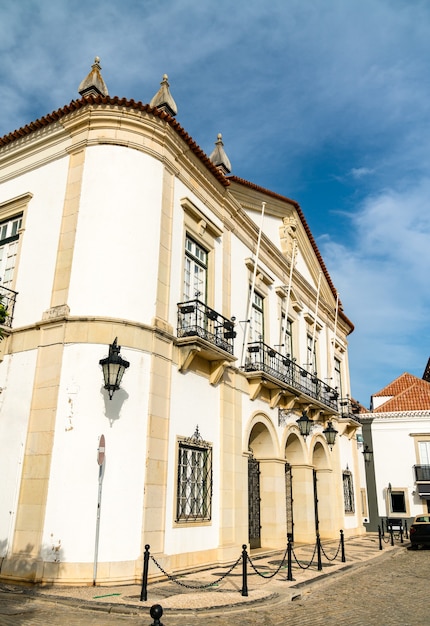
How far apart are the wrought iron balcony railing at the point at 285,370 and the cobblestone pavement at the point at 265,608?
596cm

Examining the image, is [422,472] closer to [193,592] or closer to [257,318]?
[257,318]

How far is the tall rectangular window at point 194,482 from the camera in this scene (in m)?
11.1

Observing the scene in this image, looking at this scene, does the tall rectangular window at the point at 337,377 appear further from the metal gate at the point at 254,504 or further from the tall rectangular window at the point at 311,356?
the metal gate at the point at 254,504

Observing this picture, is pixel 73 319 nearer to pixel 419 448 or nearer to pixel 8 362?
pixel 8 362

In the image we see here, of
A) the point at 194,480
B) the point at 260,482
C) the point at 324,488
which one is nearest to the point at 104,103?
the point at 194,480

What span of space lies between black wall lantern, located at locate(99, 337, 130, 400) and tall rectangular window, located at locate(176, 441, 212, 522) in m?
2.35

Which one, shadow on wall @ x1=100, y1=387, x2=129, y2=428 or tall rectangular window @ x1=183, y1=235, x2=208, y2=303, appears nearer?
shadow on wall @ x1=100, y1=387, x2=129, y2=428

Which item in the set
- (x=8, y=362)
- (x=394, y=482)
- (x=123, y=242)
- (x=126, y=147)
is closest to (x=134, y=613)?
(x=8, y=362)

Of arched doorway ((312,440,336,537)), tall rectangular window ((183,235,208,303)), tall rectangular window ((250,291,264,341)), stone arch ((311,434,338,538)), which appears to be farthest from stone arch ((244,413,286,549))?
arched doorway ((312,440,336,537))

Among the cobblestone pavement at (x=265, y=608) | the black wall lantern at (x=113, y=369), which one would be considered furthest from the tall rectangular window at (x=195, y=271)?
the cobblestone pavement at (x=265, y=608)

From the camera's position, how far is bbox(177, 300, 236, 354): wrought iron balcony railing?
11688mm

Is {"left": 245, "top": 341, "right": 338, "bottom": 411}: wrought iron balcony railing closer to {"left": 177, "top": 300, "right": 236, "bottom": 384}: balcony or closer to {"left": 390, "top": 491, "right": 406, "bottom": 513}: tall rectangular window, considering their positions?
{"left": 177, "top": 300, "right": 236, "bottom": 384}: balcony

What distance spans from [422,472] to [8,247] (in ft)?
72.4

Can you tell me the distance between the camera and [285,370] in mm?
17109
